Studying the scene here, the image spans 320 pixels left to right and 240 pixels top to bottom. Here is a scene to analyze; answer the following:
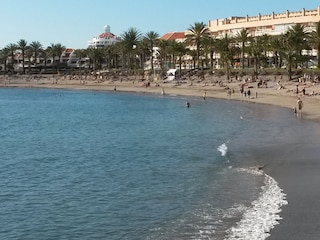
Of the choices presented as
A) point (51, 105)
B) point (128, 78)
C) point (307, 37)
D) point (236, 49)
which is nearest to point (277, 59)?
point (236, 49)

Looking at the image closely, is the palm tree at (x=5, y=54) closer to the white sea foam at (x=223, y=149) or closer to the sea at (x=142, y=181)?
the sea at (x=142, y=181)

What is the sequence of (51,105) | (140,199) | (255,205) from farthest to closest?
(51,105), (140,199), (255,205)

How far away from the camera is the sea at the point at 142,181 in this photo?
1598 cm

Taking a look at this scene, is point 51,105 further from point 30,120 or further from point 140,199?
point 140,199

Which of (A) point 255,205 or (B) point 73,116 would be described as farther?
(B) point 73,116

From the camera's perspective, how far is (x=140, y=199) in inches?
761

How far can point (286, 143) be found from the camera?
31703 millimetres

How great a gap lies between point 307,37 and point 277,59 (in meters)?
15.0

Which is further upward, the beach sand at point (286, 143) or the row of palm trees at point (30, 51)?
the row of palm trees at point (30, 51)

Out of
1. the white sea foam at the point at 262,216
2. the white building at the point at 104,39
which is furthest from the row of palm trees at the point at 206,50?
the white sea foam at the point at 262,216

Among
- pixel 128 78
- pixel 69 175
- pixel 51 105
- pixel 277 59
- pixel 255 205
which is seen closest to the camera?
pixel 255 205

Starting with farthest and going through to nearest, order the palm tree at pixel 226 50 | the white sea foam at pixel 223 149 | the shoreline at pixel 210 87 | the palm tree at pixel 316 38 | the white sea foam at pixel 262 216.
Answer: the palm tree at pixel 226 50, the palm tree at pixel 316 38, the shoreline at pixel 210 87, the white sea foam at pixel 223 149, the white sea foam at pixel 262 216

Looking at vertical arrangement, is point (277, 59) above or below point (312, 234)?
above

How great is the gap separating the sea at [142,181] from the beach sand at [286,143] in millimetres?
550
